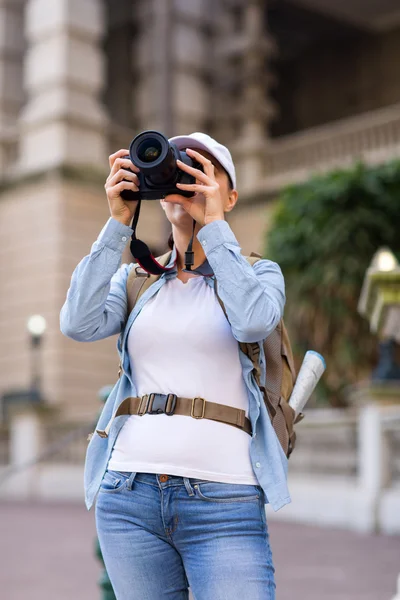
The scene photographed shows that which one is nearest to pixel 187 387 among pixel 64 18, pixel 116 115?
pixel 64 18

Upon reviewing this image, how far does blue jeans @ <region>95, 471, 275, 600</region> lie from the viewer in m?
2.53

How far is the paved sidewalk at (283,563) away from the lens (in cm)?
739

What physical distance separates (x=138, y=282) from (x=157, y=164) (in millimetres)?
431

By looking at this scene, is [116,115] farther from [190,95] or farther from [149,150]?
[149,150]

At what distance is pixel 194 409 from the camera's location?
262 centimetres

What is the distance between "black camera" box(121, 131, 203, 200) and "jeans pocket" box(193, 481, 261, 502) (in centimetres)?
72

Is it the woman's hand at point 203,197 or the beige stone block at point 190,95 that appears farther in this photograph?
the beige stone block at point 190,95

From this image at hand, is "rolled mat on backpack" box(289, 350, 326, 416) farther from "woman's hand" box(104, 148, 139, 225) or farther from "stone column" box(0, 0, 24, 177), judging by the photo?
"stone column" box(0, 0, 24, 177)

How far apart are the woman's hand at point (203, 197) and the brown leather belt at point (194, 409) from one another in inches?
17.7

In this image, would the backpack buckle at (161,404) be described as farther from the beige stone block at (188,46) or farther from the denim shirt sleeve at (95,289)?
the beige stone block at (188,46)

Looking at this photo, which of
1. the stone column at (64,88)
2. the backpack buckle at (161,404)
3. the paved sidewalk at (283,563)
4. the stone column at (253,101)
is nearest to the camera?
the backpack buckle at (161,404)

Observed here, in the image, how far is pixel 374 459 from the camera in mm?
11438

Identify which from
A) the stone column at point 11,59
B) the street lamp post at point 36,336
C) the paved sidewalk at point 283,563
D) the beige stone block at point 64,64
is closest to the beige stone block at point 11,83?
the stone column at point 11,59

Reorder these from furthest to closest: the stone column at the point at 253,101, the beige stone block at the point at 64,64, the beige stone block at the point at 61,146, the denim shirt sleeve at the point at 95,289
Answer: the stone column at the point at 253,101, the beige stone block at the point at 64,64, the beige stone block at the point at 61,146, the denim shirt sleeve at the point at 95,289
